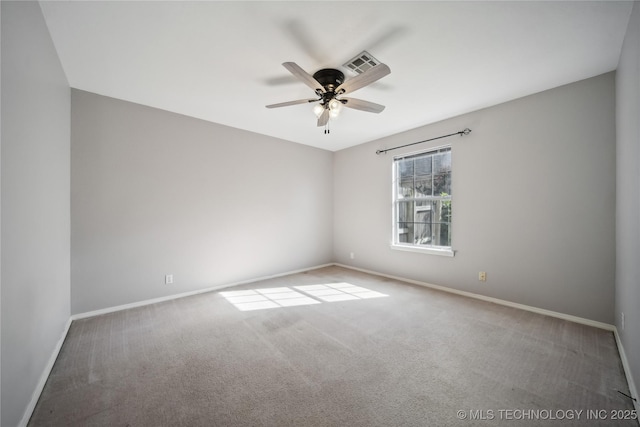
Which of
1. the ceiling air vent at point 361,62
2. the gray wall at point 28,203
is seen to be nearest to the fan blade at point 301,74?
the ceiling air vent at point 361,62

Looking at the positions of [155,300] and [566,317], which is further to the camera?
[155,300]

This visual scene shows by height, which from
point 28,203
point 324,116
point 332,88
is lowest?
point 28,203

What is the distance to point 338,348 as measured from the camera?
2.15 metres

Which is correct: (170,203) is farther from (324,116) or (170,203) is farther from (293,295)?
(324,116)

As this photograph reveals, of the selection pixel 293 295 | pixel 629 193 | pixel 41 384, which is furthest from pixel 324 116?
pixel 41 384

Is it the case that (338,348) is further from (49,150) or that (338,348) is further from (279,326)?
(49,150)

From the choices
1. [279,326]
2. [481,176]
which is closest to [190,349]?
[279,326]

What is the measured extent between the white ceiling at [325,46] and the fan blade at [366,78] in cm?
26

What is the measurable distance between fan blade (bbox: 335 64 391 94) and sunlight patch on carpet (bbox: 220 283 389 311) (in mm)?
2632

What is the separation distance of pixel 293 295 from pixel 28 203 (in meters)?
2.80

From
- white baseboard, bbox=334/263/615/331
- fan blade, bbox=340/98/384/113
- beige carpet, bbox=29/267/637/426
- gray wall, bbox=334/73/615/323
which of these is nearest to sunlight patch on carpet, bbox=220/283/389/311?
beige carpet, bbox=29/267/637/426

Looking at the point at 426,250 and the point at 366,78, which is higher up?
the point at 366,78

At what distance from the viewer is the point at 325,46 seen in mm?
2016

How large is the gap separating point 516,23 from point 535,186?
1.92 metres
